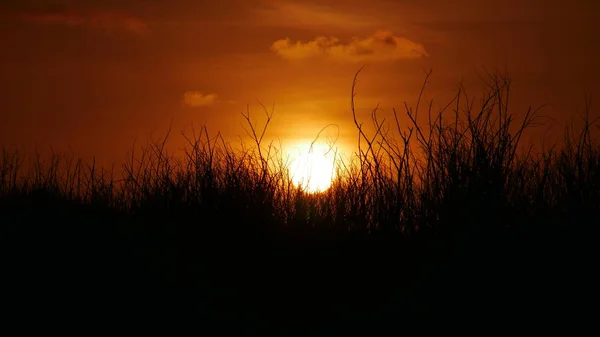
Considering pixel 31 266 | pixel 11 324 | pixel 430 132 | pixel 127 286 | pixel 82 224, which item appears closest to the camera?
pixel 11 324

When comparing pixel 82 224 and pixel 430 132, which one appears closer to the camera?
pixel 430 132

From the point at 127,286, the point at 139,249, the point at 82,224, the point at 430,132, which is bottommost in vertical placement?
the point at 127,286

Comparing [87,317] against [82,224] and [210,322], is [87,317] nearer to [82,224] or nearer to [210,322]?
[210,322]

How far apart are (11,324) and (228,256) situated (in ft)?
5.08

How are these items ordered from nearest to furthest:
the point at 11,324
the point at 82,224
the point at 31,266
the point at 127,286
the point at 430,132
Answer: the point at 11,324
the point at 127,286
the point at 31,266
the point at 430,132
the point at 82,224

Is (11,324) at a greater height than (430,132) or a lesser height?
lesser

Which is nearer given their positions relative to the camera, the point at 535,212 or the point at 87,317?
the point at 87,317

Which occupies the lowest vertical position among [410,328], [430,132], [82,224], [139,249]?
[410,328]

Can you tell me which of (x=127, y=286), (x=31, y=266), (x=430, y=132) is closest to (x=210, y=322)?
(x=127, y=286)

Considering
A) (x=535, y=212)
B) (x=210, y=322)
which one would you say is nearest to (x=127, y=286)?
(x=210, y=322)

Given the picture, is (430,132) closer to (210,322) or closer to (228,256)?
(228,256)

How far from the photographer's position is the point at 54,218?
6.01 metres

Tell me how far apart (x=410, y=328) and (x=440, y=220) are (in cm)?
139

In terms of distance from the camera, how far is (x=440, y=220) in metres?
4.95
